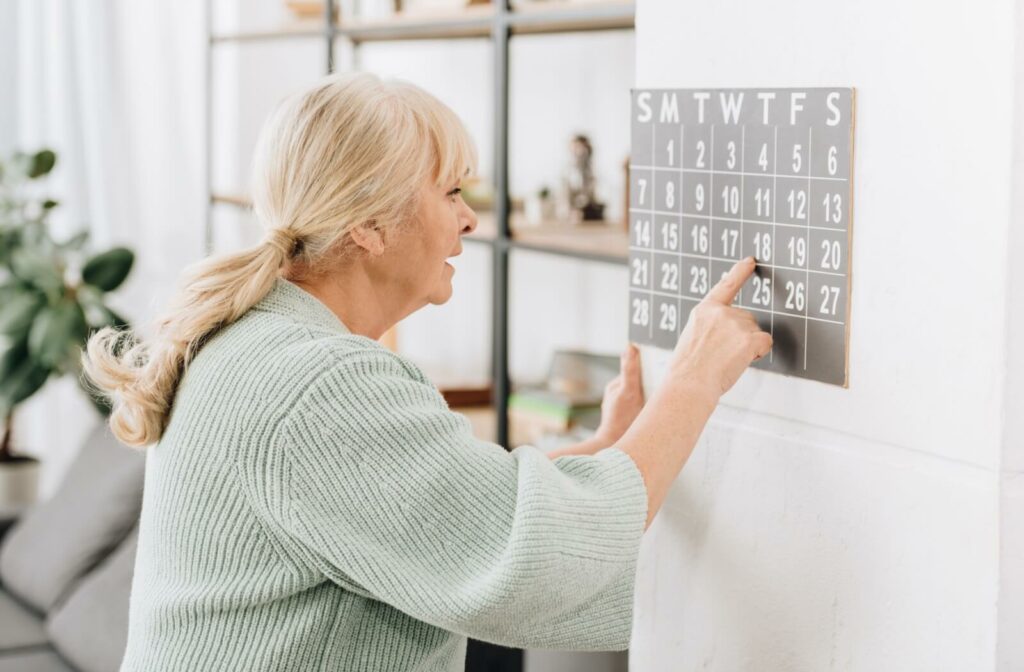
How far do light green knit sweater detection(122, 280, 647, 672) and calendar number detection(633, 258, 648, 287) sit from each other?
13.4 inches

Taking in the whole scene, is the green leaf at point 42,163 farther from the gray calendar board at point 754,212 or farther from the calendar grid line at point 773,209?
the calendar grid line at point 773,209

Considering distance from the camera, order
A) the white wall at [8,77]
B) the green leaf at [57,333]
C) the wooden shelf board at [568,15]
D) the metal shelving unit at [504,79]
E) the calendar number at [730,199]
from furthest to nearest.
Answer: the white wall at [8,77] < the green leaf at [57,333] < the metal shelving unit at [504,79] < the wooden shelf board at [568,15] < the calendar number at [730,199]

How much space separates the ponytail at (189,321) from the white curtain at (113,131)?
3.14 m

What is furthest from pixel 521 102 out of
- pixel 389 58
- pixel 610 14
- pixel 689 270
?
pixel 689 270

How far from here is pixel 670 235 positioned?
1574 millimetres

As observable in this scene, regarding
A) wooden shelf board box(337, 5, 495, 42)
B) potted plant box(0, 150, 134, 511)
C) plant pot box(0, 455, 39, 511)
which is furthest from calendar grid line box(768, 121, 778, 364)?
plant pot box(0, 455, 39, 511)

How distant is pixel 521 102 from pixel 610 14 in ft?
4.67

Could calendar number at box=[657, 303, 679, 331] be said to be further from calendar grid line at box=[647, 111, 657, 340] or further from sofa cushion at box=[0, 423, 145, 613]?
sofa cushion at box=[0, 423, 145, 613]

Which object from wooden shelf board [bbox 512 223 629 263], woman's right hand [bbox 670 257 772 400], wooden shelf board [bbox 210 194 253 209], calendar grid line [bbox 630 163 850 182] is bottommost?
woman's right hand [bbox 670 257 772 400]

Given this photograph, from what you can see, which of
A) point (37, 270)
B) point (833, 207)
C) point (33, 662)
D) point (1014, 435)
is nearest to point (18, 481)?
point (37, 270)

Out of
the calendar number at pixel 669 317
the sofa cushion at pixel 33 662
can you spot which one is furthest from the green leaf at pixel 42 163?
the calendar number at pixel 669 317

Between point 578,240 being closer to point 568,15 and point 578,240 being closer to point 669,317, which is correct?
point 568,15

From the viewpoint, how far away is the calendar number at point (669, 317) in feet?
5.19

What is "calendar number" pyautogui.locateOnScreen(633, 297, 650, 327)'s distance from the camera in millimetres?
1640
